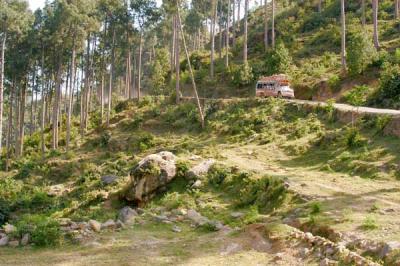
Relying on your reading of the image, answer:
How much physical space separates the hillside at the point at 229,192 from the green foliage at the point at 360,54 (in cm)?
595

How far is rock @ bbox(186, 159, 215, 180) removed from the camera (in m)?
21.5

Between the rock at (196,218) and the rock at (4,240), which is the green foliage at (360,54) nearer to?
the rock at (196,218)

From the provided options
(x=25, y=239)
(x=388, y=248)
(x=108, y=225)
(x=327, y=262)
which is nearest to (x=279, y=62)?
(x=108, y=225)

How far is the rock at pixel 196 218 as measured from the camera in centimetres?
1639

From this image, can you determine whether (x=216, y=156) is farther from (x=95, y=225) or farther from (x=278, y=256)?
(x=278, y=256)

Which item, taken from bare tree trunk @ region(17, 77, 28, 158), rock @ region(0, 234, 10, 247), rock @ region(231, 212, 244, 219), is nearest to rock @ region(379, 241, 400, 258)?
rock @ region(231, 212, 244, 219)

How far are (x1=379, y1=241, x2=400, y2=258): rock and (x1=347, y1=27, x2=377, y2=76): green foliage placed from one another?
24996 millimetres

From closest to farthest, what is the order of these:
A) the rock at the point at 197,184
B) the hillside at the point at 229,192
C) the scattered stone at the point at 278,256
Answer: the scattered stone at the point at 278,256 → the hillside at the point at 229,192 → the rock at the point at 197,184

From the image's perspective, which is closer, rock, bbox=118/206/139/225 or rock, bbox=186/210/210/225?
rock, bbox=186/210/210/225

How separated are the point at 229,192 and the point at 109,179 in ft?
31.1

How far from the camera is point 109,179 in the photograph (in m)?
27.4

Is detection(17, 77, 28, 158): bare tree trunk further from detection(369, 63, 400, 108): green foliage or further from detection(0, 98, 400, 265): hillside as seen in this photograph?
detection(369, 63, 400, 108): green foliage

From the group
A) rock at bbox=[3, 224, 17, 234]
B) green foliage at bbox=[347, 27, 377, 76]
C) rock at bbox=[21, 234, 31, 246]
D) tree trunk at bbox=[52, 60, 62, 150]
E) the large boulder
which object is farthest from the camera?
tree trunk at bbox=[52, 60, 62, 150]

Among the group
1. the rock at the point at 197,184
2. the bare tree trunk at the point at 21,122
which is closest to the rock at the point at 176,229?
the rock at the point at 197,184
